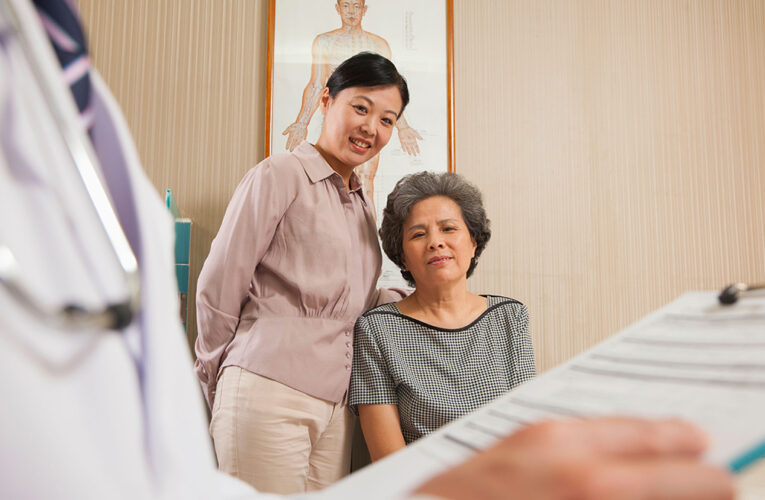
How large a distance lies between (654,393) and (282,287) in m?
0.99

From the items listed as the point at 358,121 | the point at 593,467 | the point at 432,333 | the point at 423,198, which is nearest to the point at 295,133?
the point at 358,121

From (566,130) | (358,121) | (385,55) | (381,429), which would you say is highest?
(385,55)

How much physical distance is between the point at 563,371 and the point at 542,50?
1.58 meters

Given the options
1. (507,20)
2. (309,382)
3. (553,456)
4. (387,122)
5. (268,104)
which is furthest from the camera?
(507,20)

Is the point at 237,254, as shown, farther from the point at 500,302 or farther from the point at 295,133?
the point at 500,302

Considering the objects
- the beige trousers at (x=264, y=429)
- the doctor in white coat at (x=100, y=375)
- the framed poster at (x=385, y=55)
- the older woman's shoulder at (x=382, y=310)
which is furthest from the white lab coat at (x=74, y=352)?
the framed poster at (x=385, y=55)

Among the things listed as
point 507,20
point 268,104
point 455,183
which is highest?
point 507,20

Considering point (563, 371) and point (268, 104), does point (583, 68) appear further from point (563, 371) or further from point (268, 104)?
point (563, 371)

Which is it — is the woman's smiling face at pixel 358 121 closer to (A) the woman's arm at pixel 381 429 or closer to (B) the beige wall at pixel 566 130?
(B) the beige wall at pixel 566 130

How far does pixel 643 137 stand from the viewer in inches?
73.5

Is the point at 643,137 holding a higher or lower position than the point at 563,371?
higher

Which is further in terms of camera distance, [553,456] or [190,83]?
[190,83]

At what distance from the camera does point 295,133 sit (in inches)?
64.7

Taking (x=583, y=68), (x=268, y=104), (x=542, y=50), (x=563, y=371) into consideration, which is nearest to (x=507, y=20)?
(x=542, y=50)
